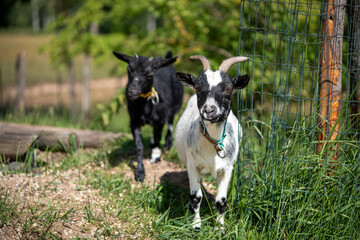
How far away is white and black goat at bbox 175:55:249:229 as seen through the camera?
316 centimetres

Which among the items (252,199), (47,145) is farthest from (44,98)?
(252,199)

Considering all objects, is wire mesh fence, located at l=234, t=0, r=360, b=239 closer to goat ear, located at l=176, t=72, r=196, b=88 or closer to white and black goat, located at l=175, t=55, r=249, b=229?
white and black goat, located at l=175, t=55, r=249, b=229

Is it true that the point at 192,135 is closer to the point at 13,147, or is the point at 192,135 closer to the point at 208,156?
the point at 208,156

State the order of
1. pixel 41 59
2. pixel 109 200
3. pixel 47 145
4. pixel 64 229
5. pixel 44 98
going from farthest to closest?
pixel 41 59, pixel 44 98, pixel 47 145, pixel 109 200, pixel 64 229

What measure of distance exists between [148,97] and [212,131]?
184 centimetres

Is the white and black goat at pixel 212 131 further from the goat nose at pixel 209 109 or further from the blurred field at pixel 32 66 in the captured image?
the blurred field at pixel 32 66

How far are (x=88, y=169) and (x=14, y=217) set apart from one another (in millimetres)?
1618

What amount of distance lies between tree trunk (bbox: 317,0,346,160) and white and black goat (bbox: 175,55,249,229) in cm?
86

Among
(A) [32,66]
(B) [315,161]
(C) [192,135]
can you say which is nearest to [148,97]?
(C) [192,135]

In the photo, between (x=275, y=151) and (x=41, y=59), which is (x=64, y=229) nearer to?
(x=275, y=151)

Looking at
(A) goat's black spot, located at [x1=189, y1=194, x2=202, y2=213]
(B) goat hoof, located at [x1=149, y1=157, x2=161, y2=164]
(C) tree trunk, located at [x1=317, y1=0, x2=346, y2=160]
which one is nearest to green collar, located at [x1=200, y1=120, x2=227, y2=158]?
(A) goat's black spot, located at [x1=189, y1=194, x2=202, y2=213]

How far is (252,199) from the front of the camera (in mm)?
3689

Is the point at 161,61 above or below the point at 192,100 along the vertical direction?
above

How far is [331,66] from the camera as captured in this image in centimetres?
349
